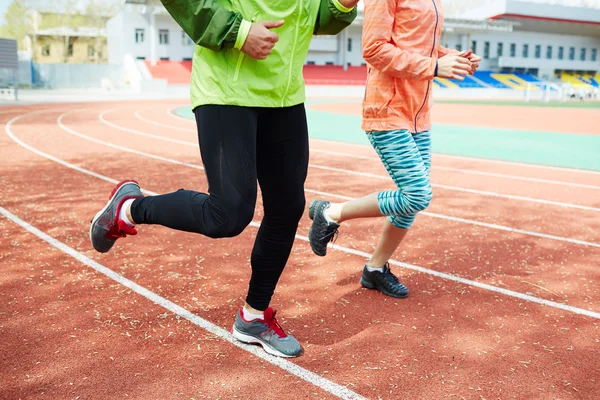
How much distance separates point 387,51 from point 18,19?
72.2 metres

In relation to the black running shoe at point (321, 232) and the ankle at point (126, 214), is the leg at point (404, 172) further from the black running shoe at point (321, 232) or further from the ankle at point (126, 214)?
the ankle at point (126, 214)

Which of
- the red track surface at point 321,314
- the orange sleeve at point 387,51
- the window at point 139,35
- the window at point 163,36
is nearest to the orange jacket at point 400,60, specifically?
the orange sleeve at point 387,51

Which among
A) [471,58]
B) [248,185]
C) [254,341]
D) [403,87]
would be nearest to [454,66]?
[471,58]

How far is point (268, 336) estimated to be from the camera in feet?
9.71

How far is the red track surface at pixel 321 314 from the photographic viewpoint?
2666 millimetres

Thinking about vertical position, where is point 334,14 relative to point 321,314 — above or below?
above

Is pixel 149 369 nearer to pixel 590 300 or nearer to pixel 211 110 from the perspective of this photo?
pixel 211 110

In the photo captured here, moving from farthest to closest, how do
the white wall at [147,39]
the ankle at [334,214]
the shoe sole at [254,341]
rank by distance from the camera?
1. the white wall at [147,39]
2. the ankle at [334,214]
3. the shoe sole at [254,341]

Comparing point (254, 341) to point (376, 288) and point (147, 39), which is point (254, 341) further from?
point (147, 39)

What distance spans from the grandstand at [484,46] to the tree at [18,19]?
11020 millimetres

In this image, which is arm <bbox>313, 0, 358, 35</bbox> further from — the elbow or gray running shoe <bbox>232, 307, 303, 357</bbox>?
gray running shoe <bbox>232, 307, 303, 357</bbox>

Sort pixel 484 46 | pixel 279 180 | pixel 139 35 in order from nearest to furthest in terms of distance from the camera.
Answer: pixel 279 180 < pixel 139 35 < pixel 484 46

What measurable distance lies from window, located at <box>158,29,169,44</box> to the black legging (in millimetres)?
55110

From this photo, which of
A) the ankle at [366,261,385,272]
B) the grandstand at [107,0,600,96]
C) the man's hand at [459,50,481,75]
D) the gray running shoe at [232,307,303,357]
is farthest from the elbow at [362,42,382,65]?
the grandstand at [107,0,600,96]
